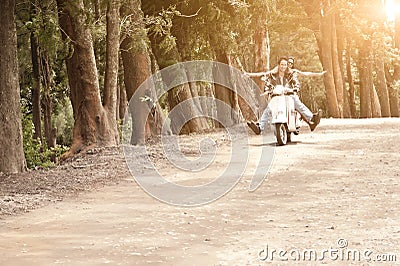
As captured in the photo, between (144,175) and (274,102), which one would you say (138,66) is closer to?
(274,102)

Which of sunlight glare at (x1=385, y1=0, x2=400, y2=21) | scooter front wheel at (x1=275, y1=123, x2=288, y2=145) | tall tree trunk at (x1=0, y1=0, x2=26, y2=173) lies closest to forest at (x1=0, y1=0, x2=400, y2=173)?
tall tree trunk at (x1=0, y1=0, x2=26, y2=173)

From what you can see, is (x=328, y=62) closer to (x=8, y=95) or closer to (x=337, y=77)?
(x=337, y=77)

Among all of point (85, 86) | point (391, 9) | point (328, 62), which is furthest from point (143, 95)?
point (391, 9)

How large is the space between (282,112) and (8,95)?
6.02m

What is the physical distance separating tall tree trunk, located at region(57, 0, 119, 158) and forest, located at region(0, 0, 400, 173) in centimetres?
2

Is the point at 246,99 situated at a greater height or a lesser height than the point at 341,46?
lesser

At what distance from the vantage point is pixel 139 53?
21.0 metres

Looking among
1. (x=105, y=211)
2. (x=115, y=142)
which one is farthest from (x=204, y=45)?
(x=105, y=211)

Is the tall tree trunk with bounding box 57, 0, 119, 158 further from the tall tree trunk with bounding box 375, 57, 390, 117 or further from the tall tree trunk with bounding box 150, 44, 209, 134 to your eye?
the tall tree trunk with bounding box 375, 57, 390, 117

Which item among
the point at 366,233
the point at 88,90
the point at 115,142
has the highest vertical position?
the point at 88,90

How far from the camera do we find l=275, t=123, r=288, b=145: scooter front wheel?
16312 mm

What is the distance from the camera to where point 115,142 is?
1781 centimetres

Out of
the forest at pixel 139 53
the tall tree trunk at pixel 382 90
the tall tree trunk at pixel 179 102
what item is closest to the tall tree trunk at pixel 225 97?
the forest at pixel 139 53

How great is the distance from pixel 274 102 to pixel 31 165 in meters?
8.97
